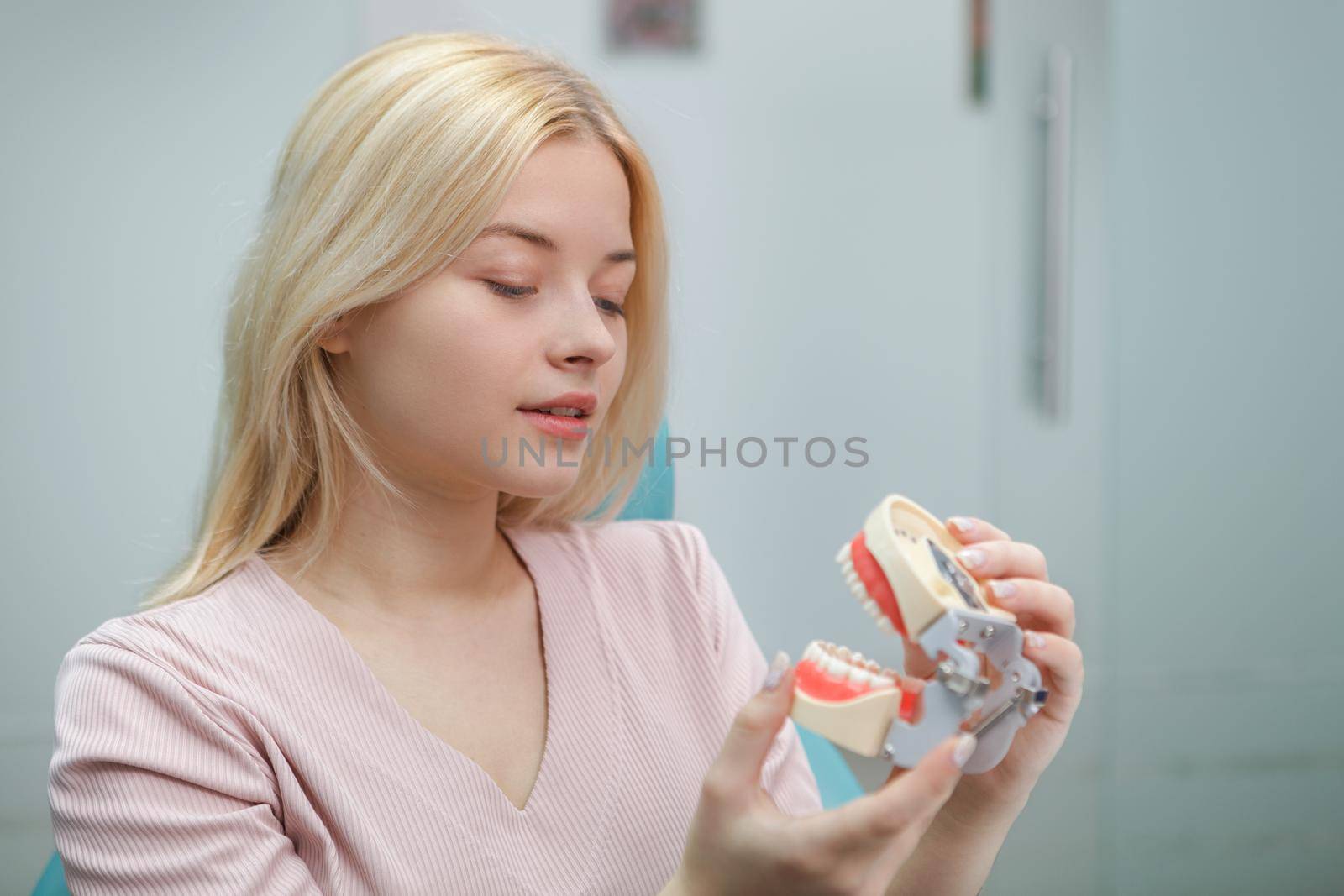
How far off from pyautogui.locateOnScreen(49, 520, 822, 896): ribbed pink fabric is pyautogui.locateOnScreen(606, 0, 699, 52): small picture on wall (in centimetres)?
120

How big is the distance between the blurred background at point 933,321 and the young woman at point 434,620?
0.70m

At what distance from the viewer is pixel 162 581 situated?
92 centimetres

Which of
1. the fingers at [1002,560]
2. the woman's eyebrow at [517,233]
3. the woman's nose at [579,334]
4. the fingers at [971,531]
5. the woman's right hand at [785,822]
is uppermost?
Answer: the woman's eyebrow at [517,233]

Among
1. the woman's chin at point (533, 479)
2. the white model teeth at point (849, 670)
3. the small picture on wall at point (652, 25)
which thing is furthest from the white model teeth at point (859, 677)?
the small picture on wall at point (652, 25)

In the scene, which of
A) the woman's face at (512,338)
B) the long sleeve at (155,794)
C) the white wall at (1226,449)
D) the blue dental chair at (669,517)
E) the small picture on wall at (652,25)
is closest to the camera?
the long sleeve at (155,794)

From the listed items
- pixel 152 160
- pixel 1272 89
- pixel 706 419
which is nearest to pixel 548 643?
pixel 706 419

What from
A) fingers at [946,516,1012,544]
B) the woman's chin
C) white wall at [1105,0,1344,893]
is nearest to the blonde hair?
the woman's chin

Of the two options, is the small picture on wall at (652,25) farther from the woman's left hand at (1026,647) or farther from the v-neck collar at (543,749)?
the woman's left hand at (1026,647)

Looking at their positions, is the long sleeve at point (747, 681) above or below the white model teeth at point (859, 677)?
below

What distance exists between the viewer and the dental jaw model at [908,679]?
58 cm

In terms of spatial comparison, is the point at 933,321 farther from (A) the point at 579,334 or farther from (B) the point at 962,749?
(B) the point at 962,749

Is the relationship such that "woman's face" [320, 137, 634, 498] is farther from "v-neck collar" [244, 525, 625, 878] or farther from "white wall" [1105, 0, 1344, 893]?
"white wall" [1105, 0, 1344, 893]

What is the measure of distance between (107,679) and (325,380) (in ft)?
0.87

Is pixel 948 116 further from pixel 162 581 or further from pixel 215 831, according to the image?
pixel 215 831
